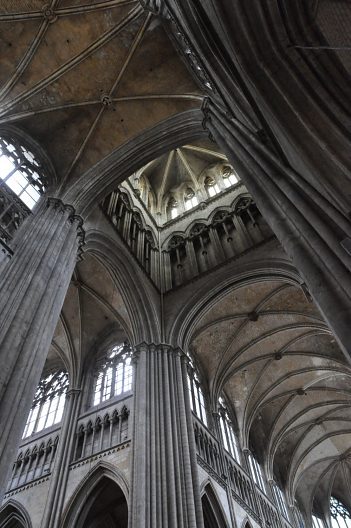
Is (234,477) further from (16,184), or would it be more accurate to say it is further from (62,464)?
(16,184)

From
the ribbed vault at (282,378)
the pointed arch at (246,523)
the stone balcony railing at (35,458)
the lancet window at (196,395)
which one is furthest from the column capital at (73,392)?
the pointed arch at (246,523)

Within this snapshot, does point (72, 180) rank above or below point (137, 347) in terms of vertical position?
above

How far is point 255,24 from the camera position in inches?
216

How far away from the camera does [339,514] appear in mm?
22406

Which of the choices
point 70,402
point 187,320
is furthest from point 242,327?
point 70,402

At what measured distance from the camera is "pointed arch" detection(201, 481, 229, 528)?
1221cm

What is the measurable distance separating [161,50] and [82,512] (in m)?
13.0

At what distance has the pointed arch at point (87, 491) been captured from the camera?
11266mm

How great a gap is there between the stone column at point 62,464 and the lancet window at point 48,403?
43.1 inches

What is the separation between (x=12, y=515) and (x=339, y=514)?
682 inches

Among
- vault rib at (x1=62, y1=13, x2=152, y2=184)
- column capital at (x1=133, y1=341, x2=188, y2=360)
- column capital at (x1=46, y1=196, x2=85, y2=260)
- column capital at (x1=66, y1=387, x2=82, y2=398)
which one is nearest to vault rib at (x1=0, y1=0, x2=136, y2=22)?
vault rib at (x1=62, y1=13, x2=152, y2=184)

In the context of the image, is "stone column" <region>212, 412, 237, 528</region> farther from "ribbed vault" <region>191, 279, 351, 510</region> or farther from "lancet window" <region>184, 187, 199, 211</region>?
"lancet window" <region>184, 187, 199, 211</region>

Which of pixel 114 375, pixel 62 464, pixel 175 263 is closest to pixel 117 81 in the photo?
pixel 175 263

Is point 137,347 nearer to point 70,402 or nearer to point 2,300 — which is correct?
point 70,402
